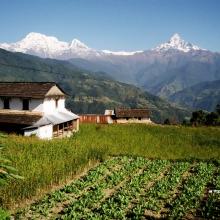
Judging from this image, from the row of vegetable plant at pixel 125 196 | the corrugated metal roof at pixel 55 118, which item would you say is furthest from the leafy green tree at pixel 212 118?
the row of vegetable plant at pixel 125 196

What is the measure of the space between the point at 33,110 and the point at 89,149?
1820cm

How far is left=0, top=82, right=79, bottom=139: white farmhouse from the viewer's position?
→ 49875mm

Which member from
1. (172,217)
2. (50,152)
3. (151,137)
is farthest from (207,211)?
(151,137)

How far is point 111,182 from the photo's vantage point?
2603 centimetres

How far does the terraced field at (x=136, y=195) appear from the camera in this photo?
19.9m

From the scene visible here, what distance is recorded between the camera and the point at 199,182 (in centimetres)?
2616

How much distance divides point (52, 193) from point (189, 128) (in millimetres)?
37813

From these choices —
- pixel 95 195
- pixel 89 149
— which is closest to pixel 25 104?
pixel 89 149

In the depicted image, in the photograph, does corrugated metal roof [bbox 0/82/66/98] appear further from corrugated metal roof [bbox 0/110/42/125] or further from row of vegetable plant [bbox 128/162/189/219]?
row of vegetable plant [bbox 128/162/189/219]

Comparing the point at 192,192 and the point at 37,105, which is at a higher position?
the point at 37,105

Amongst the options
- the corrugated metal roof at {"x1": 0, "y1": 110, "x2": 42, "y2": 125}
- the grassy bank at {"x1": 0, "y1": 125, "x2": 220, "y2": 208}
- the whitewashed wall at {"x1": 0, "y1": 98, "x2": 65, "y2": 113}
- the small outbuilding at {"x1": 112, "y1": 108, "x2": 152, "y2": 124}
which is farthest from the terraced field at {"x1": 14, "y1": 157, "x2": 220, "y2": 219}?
the small outbuilding at {"x1": 112, "y1": 108, "x2": 152, "y2": 124}

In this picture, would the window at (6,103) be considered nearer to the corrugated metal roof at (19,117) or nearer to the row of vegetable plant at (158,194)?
the corrugated metal roof at (19,117)

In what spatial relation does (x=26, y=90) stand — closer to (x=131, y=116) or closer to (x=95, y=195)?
(x=95, y=195)

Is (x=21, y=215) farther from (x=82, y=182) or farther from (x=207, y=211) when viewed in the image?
(x=207, y=211)
